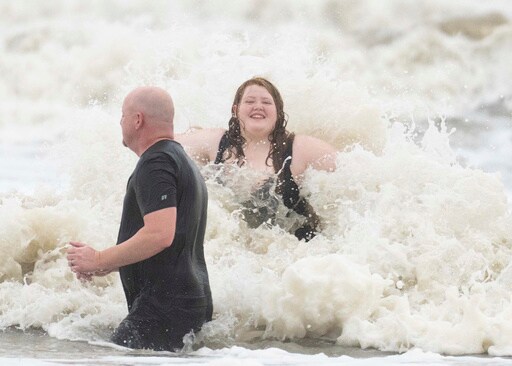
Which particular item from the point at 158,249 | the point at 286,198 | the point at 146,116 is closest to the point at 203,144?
the point at 286,198

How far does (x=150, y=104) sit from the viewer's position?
495 cm

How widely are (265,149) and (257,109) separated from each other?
35cm

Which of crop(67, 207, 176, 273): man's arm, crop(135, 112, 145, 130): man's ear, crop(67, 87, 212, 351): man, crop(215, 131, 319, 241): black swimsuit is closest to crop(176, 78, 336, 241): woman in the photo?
crop(215, 131, 319, 241): black swimsuit

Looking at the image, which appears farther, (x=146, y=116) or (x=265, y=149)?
(x=265, y=149)

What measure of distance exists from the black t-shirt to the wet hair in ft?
9.92

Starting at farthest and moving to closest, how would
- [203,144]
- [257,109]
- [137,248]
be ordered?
[203,144] < [257,109] < [137,248]

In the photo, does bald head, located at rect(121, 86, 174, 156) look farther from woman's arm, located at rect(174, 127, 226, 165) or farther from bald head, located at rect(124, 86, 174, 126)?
woman's arm, located at rect(174, 127, 226, 165)

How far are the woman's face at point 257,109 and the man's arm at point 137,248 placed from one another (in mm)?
3304

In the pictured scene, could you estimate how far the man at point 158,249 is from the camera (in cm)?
480

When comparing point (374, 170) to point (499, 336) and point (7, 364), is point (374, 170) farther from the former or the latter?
point (7, 364)

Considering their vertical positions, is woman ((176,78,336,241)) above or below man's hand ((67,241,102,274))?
above

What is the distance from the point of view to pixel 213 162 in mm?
8172

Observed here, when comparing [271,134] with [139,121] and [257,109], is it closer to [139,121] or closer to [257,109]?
→ [257,109]

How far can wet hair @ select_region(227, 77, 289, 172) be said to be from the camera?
26.3 ft
